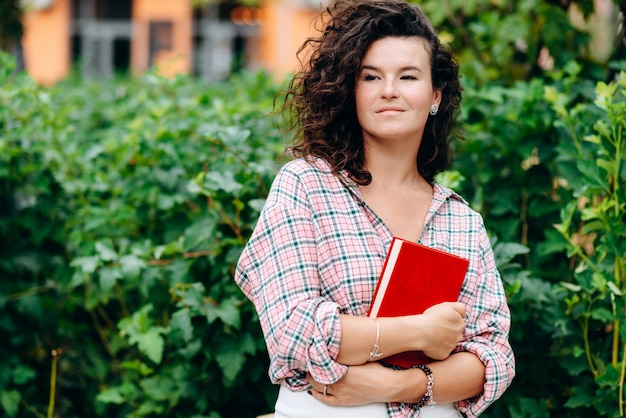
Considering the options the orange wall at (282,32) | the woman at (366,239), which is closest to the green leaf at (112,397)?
the woman at (366,239)

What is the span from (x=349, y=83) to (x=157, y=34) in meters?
19.7

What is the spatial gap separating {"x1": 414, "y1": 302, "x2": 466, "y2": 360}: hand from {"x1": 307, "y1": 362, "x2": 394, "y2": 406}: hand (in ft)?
0.42

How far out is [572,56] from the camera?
3.69m

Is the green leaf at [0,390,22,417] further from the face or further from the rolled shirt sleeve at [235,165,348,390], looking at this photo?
the face

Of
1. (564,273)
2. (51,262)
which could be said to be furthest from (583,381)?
(51,262)

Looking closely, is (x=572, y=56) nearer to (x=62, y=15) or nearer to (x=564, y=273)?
(x=564, y=273)

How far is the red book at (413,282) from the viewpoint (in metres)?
2.00

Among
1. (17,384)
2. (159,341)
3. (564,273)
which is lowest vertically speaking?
(17,384)

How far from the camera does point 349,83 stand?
225 cm

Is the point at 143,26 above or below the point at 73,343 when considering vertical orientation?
above

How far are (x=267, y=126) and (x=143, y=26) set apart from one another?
59.2ft

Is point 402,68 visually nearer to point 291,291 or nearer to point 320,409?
point 291,291

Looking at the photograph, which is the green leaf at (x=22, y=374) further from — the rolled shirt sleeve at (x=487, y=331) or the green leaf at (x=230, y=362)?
the rolled shirt sleeve at (x=487, y=331)

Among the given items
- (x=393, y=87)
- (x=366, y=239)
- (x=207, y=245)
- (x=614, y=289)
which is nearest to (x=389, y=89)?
(x=393, y=87)
